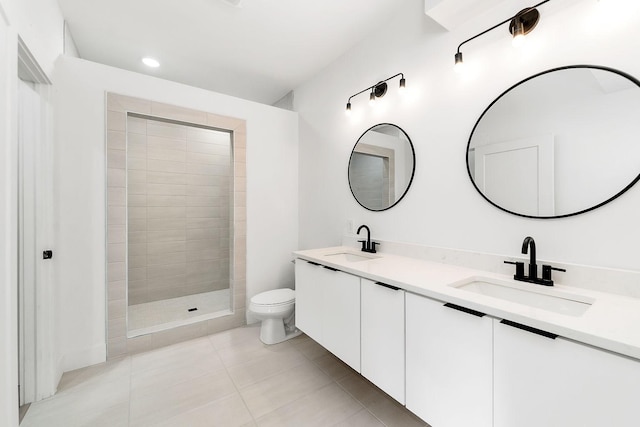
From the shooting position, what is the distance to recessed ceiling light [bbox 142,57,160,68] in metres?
2.62

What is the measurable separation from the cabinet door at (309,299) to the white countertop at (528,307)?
10.9 inches

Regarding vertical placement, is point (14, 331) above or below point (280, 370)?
above

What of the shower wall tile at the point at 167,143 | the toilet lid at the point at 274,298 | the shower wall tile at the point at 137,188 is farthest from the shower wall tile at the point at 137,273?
the toilet lid at the point at 274,298

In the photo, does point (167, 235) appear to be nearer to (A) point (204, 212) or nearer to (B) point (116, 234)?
(A) point (204, 212)

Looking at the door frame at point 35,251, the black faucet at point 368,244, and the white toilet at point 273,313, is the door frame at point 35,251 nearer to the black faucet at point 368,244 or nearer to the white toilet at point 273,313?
the white toilet at point 273,313

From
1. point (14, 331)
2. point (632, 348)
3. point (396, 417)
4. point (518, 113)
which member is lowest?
point (396, 417)

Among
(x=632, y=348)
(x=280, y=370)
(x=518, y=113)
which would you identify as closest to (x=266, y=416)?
(x=280, y=370)

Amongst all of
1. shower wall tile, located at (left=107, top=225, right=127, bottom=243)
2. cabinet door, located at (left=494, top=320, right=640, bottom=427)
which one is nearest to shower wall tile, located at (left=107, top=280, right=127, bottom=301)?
shower wall tile, located at (left=107, top=225, right=127, bottom=243)

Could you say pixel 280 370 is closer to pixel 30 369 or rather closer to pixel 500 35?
pixel 30 369

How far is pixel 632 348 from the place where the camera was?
2.27 ft

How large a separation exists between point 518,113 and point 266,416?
2.21 metres

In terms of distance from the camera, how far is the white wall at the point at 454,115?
1167 mm

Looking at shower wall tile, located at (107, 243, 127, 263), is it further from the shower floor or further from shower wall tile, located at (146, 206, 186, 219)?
shower wall tile, located at (146, 206, 186, 219)

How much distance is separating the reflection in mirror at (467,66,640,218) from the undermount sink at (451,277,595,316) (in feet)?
1.25
